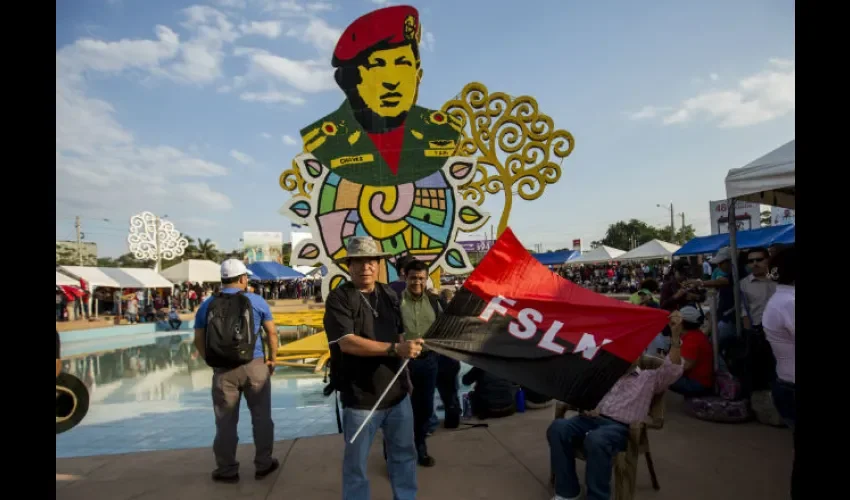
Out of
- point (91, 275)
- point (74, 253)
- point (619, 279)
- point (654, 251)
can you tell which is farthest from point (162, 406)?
point (74, 253)

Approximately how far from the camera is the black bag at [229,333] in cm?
341

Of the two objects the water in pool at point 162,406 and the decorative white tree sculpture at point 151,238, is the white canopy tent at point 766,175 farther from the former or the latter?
the decorative white tree sculpture at point 151,238

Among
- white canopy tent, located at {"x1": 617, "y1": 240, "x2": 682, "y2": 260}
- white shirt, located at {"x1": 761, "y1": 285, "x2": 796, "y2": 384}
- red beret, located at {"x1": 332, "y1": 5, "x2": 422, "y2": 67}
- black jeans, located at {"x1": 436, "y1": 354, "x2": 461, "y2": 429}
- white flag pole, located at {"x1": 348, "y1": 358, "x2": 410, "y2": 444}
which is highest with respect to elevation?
red beret, located at {"x1": 332, "y1": 5, "x2": 422, "y2": 67}

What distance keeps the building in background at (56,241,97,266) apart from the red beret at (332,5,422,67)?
5114cm

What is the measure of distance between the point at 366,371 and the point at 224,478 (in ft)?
5.92

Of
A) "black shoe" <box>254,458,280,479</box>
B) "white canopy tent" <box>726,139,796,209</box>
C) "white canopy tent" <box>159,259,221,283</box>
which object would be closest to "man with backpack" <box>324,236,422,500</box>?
"black shoe" <box>254,458,280,479</box>

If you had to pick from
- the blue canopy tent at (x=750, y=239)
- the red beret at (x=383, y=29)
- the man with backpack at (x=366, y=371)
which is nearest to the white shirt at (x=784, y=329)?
the man with backpack at (x=366, y=371)

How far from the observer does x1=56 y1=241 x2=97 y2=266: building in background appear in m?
50.4

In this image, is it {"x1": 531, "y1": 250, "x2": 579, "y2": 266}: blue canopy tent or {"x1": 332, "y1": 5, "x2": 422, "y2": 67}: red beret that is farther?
{"x1": 531, "y1": 250, "x2": 579, "y2": 266}: blue canopy tent

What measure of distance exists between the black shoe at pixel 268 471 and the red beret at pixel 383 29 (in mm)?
5292

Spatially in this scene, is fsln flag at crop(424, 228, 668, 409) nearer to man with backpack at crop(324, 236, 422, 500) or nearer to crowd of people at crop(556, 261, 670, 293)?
man with backpack at crop(324, 236, 422, 500)

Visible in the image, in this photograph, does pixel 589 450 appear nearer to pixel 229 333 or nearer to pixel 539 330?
pixel 539 330
